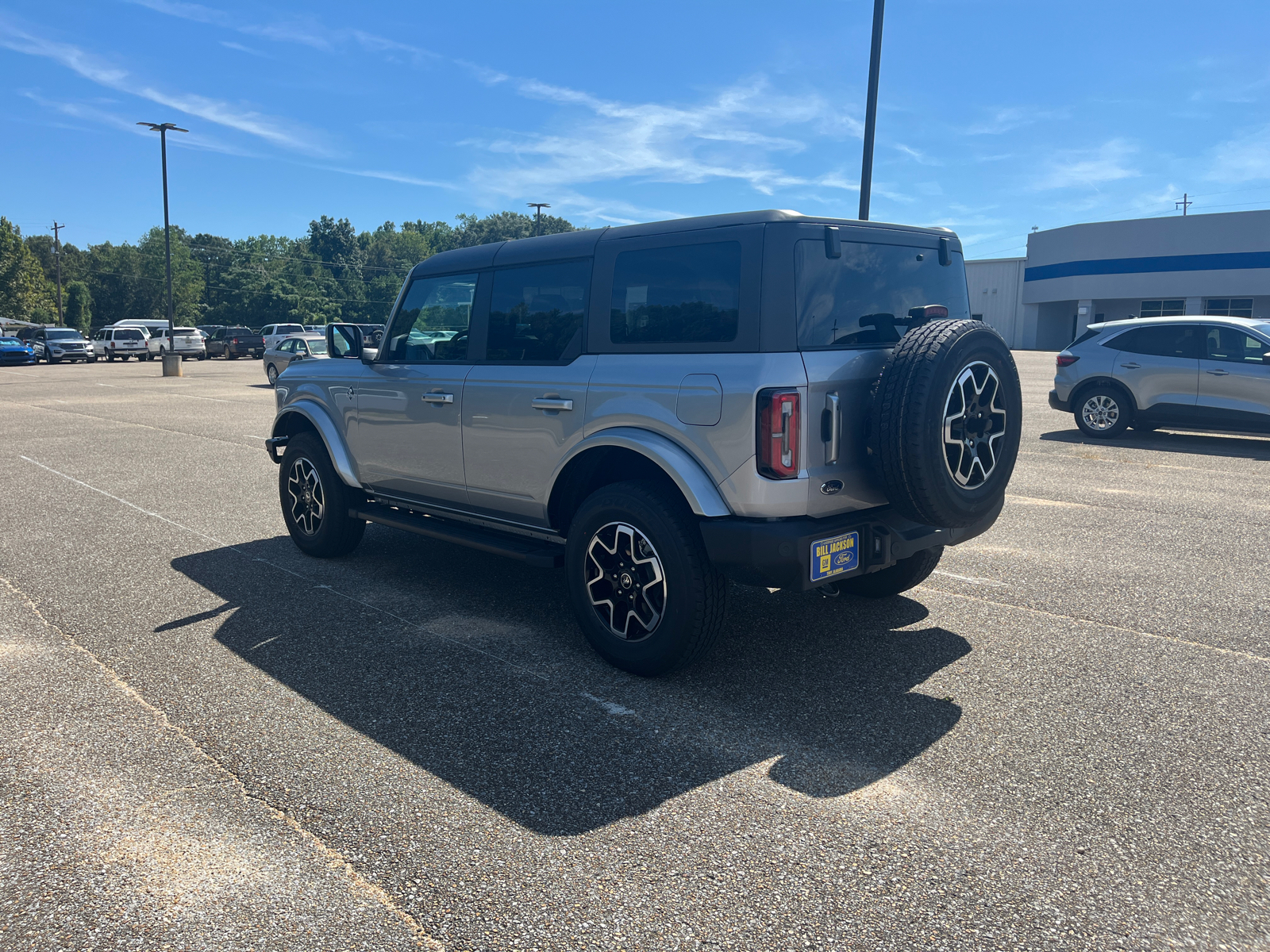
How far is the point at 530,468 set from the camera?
16.0ft

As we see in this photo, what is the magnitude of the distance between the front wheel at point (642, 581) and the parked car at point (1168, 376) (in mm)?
11023

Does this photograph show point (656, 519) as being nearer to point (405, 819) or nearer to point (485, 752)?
point (485, 752)

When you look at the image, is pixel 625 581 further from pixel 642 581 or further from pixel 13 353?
pixel 13 353

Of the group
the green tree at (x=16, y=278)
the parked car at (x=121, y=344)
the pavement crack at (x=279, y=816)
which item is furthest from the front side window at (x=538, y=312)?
the green tree at (x=16, y=278)

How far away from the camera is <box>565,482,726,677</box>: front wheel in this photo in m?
4.05

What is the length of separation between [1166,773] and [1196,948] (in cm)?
109

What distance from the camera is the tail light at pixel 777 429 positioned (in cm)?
382

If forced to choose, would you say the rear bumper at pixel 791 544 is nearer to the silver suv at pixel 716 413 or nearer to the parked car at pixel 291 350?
the silver suv at pixel 716 413

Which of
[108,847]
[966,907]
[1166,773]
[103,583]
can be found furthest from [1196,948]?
[103,583]

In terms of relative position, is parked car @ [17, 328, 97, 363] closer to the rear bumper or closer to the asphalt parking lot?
the asphalt parking lot

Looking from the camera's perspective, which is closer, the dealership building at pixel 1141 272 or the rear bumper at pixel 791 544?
the rear bumper at pixel 791 544

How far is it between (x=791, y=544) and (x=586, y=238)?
6.55ft

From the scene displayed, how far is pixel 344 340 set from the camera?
629 cm

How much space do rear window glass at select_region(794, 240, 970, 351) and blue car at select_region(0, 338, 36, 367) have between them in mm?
48683
